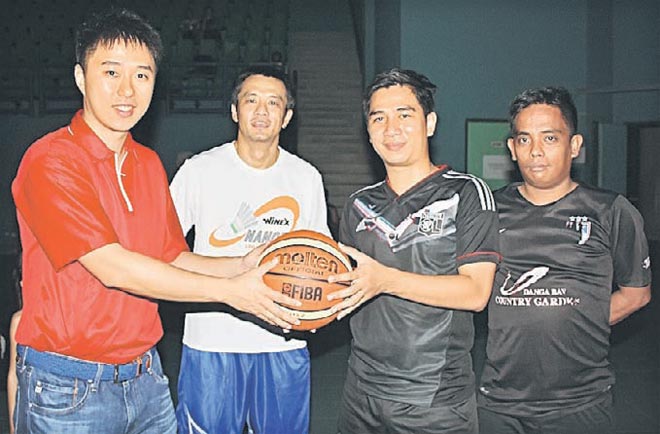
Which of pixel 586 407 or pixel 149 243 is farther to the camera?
pixel 586 407

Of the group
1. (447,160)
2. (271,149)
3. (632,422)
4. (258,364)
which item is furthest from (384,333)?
(447,160)

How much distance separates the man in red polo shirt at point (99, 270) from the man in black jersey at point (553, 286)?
A: 0.99 m

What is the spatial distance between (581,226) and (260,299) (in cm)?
131

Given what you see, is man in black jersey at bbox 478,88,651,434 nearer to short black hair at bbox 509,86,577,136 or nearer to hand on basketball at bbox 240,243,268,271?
short black hair at bbox 509,86,577,136

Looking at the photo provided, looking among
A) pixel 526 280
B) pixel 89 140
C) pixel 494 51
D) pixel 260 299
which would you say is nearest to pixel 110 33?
pixel 89 140

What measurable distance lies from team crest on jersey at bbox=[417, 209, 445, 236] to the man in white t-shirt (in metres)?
0.83

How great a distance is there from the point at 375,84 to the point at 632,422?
128 inches

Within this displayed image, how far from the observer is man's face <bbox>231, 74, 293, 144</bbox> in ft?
10.8

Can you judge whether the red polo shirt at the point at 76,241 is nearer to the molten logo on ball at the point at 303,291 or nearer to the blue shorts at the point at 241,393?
the molten logo on ball at the point at 303,291

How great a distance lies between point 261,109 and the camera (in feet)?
10.8

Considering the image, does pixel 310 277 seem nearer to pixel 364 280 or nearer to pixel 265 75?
pixel 364 280

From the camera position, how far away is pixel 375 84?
2803mm

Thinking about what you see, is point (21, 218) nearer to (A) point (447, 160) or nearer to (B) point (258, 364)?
(B) point (258, 364)

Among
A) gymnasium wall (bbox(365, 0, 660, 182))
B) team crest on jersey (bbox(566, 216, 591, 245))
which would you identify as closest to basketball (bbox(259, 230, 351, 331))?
team crest on jersey (bbox(566, 216, 591, 245))
